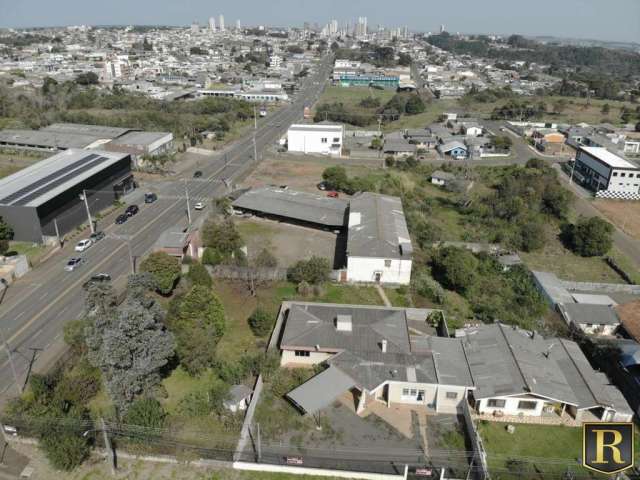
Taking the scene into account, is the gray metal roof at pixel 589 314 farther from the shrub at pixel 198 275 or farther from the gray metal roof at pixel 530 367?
the shrub at pixel 198 275

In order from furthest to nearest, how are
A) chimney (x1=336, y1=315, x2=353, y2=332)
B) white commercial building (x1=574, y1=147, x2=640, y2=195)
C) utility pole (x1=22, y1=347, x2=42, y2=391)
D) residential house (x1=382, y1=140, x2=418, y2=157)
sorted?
1. residential house (x1=382, y1=140, x2=418, y2=157)
2. white commercial building (x1=574, y1=147, x2=640, y2=195)
3. chimney (x1=336, y1=315, x2=353, y2=332)
4. utility pole (x1=22, y1=347, x2=42, y2=391)

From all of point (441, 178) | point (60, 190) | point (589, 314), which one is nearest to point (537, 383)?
point (589, 314)

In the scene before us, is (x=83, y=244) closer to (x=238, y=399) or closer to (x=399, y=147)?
(x=238, y=399)

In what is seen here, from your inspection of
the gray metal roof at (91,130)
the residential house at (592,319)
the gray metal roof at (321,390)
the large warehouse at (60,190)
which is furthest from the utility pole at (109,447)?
the gray metal roof at (91,130)

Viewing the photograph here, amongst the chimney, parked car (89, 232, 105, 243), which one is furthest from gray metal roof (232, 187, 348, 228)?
the chimney

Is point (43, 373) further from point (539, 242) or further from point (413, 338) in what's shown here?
point (539, 242)

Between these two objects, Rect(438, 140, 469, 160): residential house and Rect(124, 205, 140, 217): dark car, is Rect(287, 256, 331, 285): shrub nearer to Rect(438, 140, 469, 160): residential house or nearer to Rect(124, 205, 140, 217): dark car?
Rect(124, 205, 140, 217): dark car
